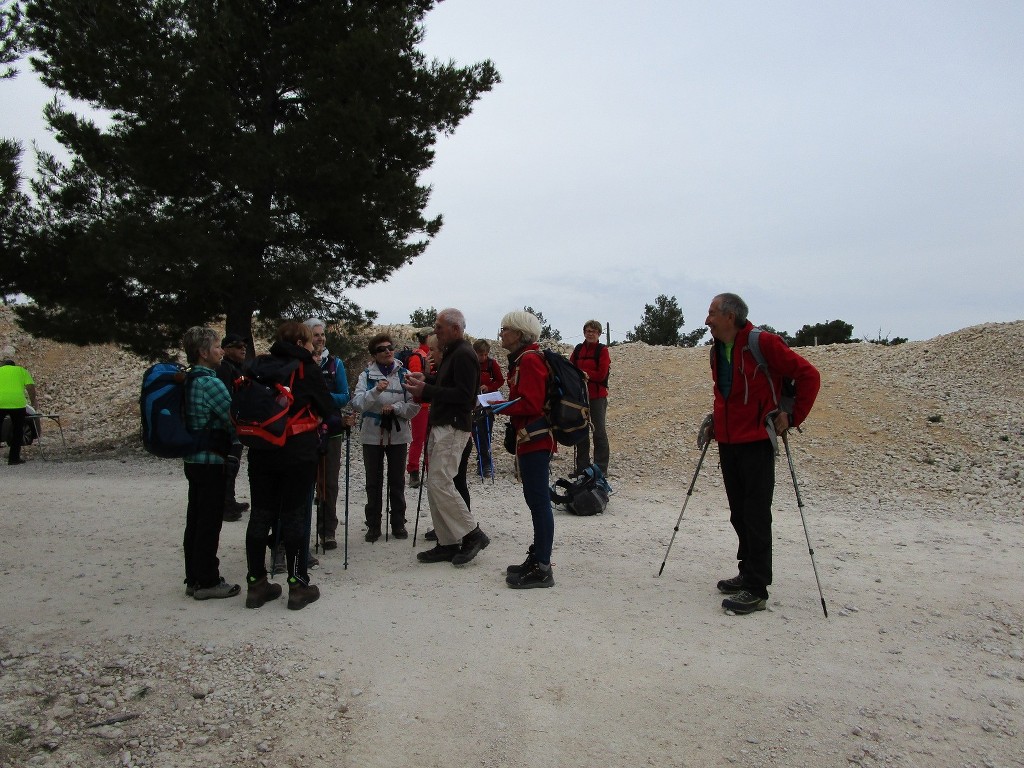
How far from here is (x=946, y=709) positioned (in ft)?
11.0

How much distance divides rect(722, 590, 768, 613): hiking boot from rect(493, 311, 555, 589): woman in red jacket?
1.24 metres

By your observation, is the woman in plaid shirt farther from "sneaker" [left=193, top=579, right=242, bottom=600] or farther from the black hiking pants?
the black hiking pants

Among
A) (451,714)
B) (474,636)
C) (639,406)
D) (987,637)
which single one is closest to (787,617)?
(987,637)

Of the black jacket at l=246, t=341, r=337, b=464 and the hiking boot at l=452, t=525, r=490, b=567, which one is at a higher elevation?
the black jacket at l=246, t=341, r=337, b=464

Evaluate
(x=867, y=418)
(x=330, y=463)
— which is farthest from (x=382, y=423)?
(x=867, y=418)

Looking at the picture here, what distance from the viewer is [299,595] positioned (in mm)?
4609

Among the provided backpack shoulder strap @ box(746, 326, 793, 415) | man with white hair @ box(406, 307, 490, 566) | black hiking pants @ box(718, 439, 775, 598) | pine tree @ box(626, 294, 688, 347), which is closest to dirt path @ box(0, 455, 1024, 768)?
black hiking pants @ box(718, 439, 775, 598)

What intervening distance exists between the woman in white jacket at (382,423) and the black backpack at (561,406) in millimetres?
1453

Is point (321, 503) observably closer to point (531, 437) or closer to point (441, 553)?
point (441, 553)

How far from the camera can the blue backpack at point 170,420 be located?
177 inches

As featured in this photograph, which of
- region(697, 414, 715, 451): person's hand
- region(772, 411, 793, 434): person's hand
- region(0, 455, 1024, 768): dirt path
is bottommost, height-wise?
region(0, 455, 1024, 768): dirt path

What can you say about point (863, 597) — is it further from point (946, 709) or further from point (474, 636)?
point (474, 636)

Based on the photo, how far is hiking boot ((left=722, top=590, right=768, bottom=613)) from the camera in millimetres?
4543

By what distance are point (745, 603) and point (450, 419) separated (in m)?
2.44
